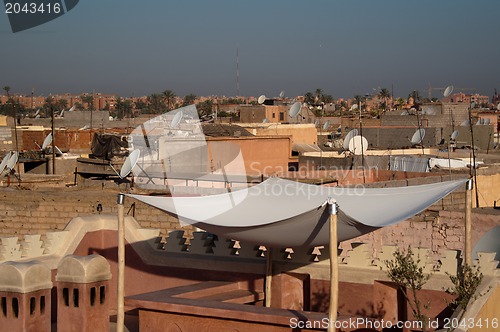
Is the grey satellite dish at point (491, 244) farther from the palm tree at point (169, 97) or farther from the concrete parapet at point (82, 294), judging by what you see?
the palm tree at point (169, 97)

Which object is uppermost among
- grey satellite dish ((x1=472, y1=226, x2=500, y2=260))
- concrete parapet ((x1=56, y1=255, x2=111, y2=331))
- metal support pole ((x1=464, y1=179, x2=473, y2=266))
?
metal support pole ((x1=464, y1=179, x2=473, y2=266))

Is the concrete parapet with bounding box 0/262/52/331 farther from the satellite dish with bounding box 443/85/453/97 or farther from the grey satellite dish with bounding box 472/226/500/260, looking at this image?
the satellite dish with bounding box 443/85/453/97

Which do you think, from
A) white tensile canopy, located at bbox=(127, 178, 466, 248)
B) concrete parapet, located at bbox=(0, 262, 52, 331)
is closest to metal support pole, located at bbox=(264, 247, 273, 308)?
white tensile canopy, located at bbox=(127, 178, 466, 248)

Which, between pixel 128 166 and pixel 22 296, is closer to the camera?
pixel 22 296

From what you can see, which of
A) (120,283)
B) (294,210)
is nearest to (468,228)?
(294,210)

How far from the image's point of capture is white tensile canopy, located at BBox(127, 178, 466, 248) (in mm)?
8398

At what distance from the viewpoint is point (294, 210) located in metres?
8.57

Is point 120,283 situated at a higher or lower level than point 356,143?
lower

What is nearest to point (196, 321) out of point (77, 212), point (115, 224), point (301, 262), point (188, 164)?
point (301, 262)

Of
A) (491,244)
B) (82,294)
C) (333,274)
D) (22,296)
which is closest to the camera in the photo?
(333,274)

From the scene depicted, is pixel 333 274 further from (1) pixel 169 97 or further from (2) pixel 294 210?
(1) pixel 169 97

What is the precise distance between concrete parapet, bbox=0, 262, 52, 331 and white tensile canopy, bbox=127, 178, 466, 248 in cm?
143

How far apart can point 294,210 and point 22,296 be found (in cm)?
303

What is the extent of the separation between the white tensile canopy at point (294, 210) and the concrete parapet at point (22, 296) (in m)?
1.43
